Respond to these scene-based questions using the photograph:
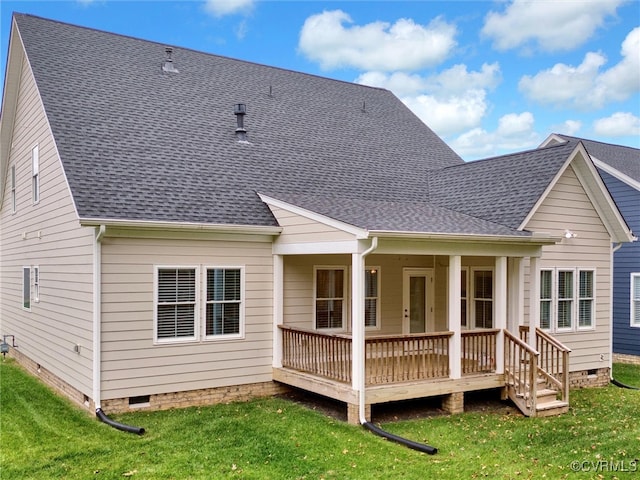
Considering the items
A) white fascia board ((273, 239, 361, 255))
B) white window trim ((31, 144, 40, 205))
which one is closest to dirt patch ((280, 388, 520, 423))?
white fascia board ((273, 239, 361, 255))

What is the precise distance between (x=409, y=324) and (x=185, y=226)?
606 cm

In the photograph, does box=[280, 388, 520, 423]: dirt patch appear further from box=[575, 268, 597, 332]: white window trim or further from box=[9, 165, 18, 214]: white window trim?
box=[9, 165, 18, 214]: white window trim

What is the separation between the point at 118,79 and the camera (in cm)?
1366

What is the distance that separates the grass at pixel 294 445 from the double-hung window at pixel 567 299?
2529 millimetres

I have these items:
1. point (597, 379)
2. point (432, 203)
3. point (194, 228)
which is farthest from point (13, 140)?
point (597, 379)

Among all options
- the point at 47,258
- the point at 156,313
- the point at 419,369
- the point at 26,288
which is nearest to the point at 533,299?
the point at 419,369

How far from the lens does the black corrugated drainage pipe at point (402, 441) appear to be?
8.05 meters

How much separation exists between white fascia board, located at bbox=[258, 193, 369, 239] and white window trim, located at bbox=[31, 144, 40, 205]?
5.24 meters

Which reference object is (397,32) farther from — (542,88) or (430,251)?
(542,88)

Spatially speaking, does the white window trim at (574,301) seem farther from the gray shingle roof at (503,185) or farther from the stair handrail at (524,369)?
the stair handrail at (524,369)

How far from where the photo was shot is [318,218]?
10.3 metres

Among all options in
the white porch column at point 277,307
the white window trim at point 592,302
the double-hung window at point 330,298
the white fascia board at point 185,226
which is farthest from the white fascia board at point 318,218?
the white window trim at point 592,302

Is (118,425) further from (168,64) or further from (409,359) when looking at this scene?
(168,64)

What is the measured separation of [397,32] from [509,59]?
548cm
